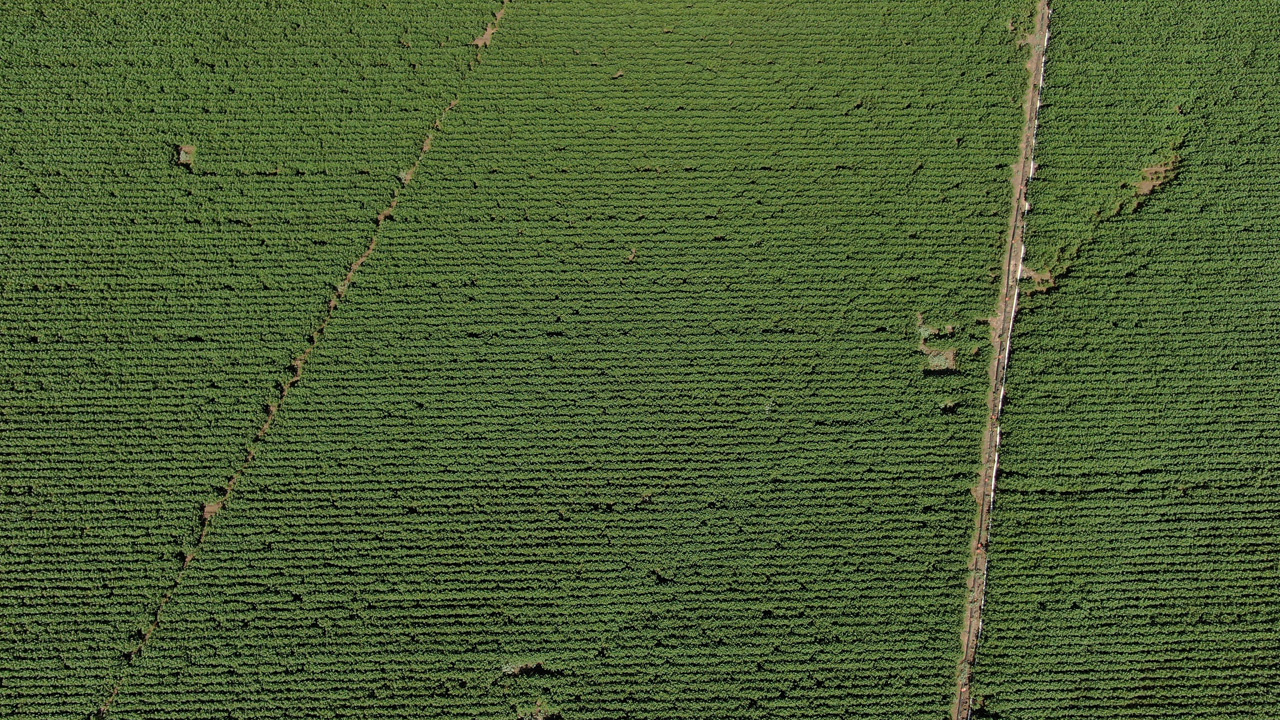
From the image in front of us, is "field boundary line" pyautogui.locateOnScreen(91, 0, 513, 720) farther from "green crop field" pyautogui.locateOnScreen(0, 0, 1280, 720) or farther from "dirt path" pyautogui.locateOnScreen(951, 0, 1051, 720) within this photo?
"dirt path" pyautogui.locateOnScreen(951, 0, 1051, 720)

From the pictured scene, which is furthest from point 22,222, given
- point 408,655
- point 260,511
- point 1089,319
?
point 1089,319

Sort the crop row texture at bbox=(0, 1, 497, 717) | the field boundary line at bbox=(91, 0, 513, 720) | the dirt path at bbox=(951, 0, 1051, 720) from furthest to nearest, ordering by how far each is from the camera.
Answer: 1. the crop row texture at bbox=(0, 1, 497, 717)
2. the dirt path at bbox=(951, 0, 1051, 720)
3. the field boundary line at bbox=(91, 0, 513, 720)

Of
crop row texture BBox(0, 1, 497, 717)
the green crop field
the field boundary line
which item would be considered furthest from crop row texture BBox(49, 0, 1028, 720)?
crop row texture BBox(0, 1, 497, 717)

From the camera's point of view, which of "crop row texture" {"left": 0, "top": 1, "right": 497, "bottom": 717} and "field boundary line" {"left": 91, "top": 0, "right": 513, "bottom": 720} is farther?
"crop row texture" {"left": 0, "top": 1, "right": 497, "bottom": 717}

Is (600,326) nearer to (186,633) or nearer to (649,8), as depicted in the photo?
(649,8)

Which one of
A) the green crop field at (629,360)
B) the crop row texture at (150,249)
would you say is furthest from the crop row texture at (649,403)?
the crop row texture at (150,249)

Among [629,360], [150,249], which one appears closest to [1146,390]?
[629,360]

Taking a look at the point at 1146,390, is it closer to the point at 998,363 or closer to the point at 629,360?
the point at 998,363

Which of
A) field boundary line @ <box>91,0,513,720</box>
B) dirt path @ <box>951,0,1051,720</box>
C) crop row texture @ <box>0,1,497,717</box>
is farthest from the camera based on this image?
crop row texture @ <box>0,1,497,717</box>
